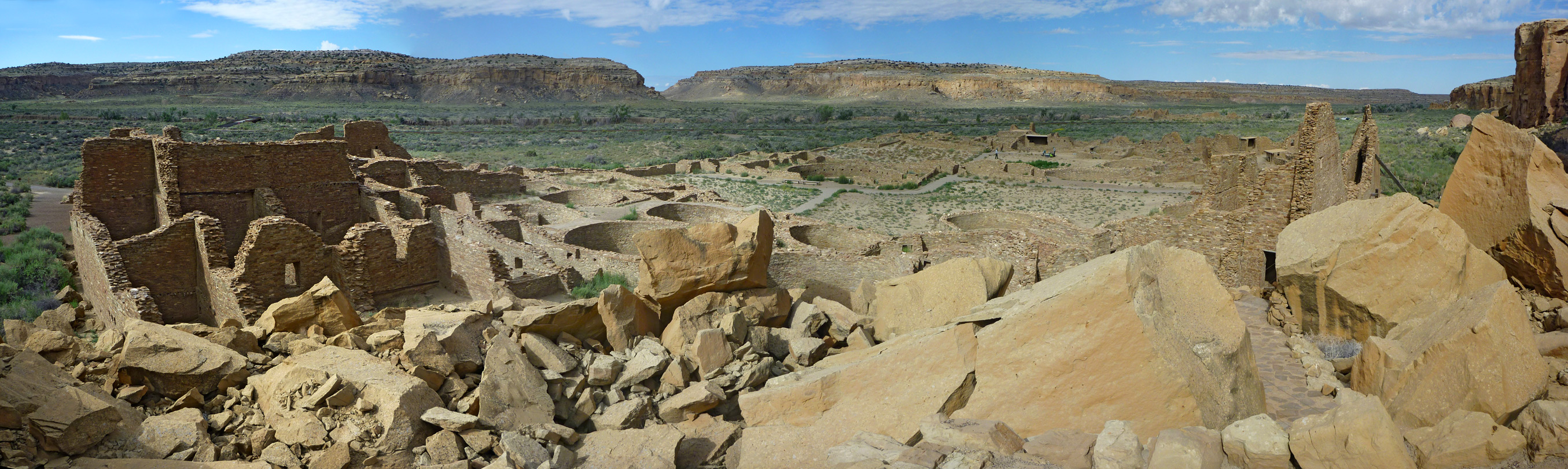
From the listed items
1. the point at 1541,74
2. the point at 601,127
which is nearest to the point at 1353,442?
the point at 1541,74

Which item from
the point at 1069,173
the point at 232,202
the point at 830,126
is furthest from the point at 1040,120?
the point at 232,202

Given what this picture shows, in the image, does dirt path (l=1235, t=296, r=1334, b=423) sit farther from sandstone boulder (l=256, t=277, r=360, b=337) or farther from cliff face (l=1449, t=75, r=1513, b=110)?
cliff face (l=1449, t=75, r=1513, b=110)

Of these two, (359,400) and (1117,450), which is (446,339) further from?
(1117,450)

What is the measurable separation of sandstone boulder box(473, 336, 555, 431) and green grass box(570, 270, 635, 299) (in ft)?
21.8

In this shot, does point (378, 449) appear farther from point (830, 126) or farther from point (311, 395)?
point (830, 126)

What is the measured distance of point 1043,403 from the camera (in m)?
7.10

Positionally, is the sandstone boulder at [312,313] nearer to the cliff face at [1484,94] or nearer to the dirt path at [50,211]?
the dirt path at [50,211]

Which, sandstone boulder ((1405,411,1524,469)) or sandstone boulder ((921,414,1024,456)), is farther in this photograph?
sandstone boulder ((921,414,1024,456))

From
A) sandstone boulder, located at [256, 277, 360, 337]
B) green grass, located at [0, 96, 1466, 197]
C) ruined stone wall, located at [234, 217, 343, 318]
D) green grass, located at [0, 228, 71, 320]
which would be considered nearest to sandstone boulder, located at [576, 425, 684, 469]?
sandstone boulder, located at [256, 277, 360, 337]

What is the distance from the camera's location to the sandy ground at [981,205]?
27688mm

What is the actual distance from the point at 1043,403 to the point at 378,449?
582cm

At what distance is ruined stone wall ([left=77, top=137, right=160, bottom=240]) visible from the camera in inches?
611

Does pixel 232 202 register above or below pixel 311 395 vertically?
above

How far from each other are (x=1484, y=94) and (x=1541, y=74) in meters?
59.7
